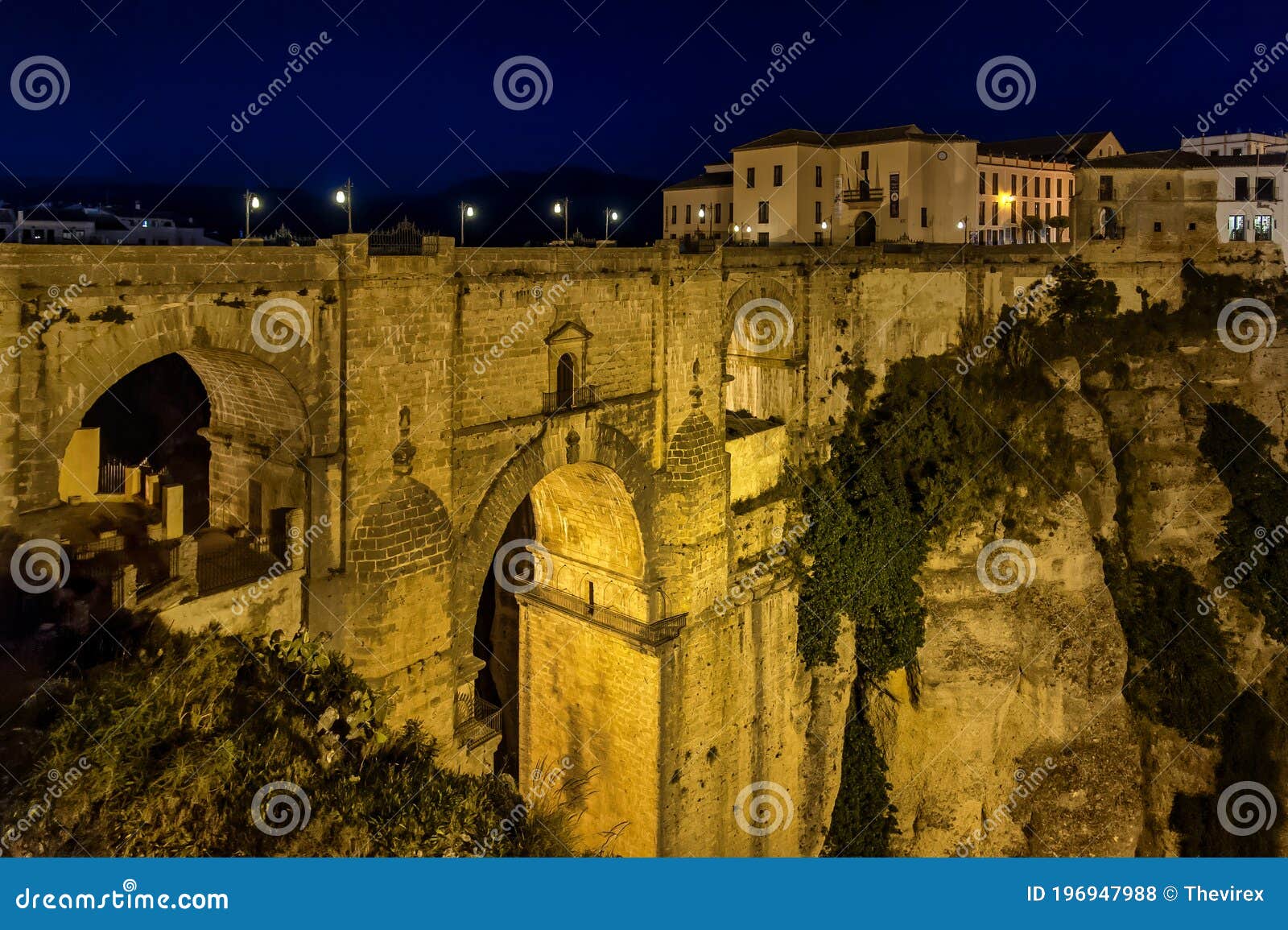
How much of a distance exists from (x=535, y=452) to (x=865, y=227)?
1007 inches

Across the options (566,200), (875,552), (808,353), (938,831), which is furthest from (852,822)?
(566,200)

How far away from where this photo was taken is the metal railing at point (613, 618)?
18.5 meters

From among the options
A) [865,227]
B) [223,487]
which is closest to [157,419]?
[223,487]

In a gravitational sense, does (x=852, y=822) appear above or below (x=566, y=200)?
below

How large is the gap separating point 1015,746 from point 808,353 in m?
10.0

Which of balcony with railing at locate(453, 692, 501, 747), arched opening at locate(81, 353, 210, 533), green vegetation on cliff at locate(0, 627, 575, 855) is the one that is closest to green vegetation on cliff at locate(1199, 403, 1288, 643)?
balcony with railing at locate(453, 692, 501, 747)

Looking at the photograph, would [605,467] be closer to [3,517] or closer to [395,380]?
[395,380]

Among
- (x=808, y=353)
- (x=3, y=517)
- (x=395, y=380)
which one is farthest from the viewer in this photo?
(x=808, y=353)

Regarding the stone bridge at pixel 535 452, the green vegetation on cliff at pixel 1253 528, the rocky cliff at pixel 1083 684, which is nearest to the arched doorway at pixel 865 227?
the stone bridge at pixel 535 452

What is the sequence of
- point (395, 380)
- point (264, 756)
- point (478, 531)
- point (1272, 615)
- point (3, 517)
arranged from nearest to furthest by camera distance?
point (3, 517)
point (264, 756)
point (395, 380)
point (478, 531)
point (1272, 615)

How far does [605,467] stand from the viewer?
1769 cm

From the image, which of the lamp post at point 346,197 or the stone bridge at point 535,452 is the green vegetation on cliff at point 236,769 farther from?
the lamp post at point 346,197

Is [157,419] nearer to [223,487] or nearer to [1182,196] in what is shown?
[223,487]

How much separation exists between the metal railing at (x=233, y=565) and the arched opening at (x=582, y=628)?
5.86 metres
